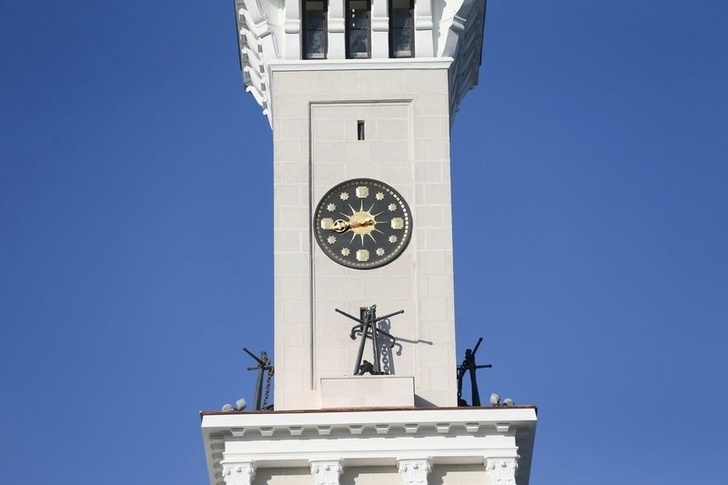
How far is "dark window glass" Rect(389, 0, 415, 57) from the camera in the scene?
59469 mm

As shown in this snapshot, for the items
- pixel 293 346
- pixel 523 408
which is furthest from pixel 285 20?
pixel 523 408

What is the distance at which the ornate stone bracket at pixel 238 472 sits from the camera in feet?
173

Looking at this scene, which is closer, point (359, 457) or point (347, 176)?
point (359, 457)

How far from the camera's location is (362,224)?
5700cm

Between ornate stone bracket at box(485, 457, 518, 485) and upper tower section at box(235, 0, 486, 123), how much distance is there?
11449 mm

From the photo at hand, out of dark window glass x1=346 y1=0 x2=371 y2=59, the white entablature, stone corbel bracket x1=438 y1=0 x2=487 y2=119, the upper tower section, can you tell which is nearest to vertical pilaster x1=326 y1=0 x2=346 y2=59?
the upper tower section

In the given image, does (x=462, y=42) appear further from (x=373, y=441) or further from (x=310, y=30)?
(x=373, y=441)

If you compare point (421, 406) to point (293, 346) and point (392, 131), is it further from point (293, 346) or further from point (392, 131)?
point (392, 131)

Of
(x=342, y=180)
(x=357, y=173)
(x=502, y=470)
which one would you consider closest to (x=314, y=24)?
(x=357, y=173)

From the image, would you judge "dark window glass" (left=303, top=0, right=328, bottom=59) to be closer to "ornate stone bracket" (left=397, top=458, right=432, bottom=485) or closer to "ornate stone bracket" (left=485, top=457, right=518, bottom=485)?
"ornate stone bracket" (left=397, top=458, right=432, bottom=485)

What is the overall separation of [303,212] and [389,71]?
14.9 feet

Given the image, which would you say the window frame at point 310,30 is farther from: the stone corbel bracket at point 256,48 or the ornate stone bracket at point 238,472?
the ornate stone bracket at point 238,472

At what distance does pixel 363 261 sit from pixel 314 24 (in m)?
7.13

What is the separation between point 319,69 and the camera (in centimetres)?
5884
